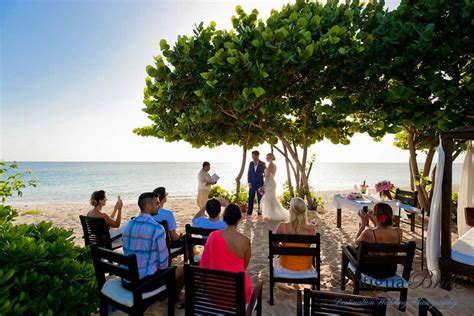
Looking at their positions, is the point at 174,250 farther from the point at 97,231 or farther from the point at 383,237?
the point at 383,237

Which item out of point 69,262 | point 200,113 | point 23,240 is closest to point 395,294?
point 69,262

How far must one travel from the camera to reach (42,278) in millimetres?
2205

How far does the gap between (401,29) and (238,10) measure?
4346mm

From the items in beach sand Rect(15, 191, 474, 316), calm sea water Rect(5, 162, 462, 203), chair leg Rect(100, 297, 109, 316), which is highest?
chair leg Rect(100, 297, 109, 316)

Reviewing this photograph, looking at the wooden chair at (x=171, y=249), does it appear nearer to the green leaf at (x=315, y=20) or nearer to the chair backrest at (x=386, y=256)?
the chair backrest at (x=386, y=256)

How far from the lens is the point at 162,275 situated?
332 cm

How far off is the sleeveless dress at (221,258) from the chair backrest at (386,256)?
1.69 m

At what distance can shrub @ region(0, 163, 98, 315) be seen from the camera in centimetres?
206

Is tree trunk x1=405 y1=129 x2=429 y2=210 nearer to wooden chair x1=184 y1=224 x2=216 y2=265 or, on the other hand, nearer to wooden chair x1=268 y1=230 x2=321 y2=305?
wooden chair x1=268 y1=230 x2=321 y2=305

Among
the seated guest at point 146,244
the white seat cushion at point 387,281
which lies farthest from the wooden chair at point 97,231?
the white seat cushion at point 387,281

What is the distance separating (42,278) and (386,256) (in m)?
3.92

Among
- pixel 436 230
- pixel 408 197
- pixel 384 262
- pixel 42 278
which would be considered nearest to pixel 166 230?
pixel 42 278

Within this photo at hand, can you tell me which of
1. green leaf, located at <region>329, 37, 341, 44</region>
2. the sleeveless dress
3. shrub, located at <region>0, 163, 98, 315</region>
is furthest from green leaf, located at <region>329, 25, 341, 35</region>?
shrub, located at <region>0, 163, 98, 315</region>

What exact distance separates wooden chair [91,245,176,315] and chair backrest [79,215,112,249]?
1605mm
